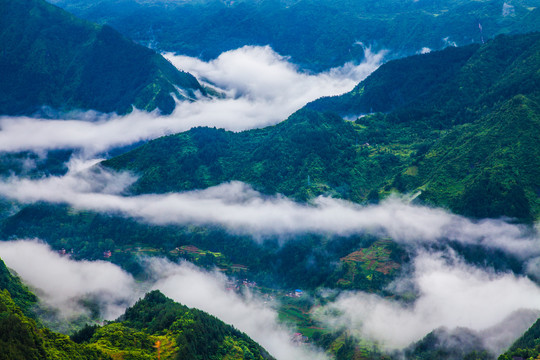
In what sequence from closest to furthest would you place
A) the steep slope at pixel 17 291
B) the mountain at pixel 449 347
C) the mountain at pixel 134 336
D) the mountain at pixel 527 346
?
the mountain at pixel 134 336
the mountain at pixel 527 346
the mountain at pixel 449 347
the steep slope at pixel 17 291

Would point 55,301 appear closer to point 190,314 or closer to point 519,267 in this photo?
point 190,314

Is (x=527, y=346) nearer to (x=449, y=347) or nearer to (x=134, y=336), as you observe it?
(x=449, y=347)

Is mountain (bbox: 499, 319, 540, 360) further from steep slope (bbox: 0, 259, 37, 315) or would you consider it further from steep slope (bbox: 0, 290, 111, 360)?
steep slope (bbox: 0, 259, 37, 315)

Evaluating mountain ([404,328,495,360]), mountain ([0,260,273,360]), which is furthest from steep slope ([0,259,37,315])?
mountain ([404,328,495,360])

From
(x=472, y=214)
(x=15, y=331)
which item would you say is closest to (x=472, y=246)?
(x=472, y=214)

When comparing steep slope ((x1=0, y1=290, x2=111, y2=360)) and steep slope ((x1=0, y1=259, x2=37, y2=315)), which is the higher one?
steep slope ((x1=0, y1=259, x2=37, y2=315))

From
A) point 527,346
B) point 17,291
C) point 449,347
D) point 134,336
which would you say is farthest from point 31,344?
point 527,346

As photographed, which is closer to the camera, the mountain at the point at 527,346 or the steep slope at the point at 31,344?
the steep slope at the point at 31,344

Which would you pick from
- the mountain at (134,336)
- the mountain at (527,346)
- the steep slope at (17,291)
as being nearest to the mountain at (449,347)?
the mountain at (527,346)

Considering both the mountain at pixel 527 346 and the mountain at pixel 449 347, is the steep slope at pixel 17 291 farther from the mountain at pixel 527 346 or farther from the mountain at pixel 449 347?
the mountain at pixel 527 346
